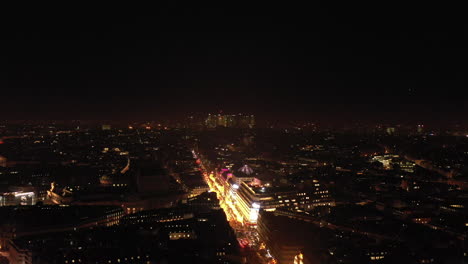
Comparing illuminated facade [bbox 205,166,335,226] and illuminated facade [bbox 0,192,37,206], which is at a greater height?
illuminated facade [bbox 205,166,335,226]

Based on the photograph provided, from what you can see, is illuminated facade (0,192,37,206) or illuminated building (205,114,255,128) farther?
illuminated building (205,114,255,128)

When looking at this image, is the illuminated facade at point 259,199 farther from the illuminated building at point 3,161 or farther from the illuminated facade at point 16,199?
the illuminated building at point 3,161

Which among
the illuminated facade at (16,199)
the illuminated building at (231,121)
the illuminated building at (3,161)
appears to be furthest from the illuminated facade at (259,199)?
the illuminated building at (231,121)

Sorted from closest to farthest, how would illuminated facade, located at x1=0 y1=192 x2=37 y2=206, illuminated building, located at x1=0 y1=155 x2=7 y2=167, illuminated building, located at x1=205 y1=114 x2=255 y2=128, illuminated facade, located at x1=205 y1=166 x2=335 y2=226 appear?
illuminated facade, located at x1=205 y1=166 x2=335 y2=226, illuminated facade, located at x1=0 y1=192 x2=37 y2=206, illuminated building, located at x1=0 y1=155 x2=7 y2=167, illuminated building, located at x1=205 y1=114 x2=255 y2=128

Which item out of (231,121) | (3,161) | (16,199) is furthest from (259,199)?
(231,121)

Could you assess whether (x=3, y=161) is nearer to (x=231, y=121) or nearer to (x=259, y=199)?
(x=259, y=199)

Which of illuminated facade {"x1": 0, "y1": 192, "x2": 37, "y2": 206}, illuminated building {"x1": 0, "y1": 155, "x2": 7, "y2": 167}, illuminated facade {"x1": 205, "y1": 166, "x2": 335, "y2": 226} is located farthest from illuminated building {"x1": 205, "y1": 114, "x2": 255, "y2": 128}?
illuminated facade {"x1": 0, "y1": 192, "x2": 37, "y2": 206}

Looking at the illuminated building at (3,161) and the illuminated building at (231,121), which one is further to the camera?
the illuminated building at (231,121)

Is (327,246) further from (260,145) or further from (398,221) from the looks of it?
(260,145)

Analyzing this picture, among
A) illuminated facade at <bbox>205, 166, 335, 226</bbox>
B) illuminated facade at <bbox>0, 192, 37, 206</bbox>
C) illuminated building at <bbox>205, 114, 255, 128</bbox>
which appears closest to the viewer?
illuminated facade at <bbox>205, 166, 335, 226</bbox>

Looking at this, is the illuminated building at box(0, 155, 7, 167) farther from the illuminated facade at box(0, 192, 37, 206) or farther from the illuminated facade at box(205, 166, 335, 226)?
the illuminated facade at box(205, 166, 335, 226)

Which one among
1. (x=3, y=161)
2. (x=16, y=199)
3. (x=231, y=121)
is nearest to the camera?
(x=16, y=199)

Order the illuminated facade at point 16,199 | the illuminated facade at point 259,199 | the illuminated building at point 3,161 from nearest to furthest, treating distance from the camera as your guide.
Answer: the illuminated facade at point 259,199 < the illuminated facade at point 16,199 < the illuminated building at point 3,161
